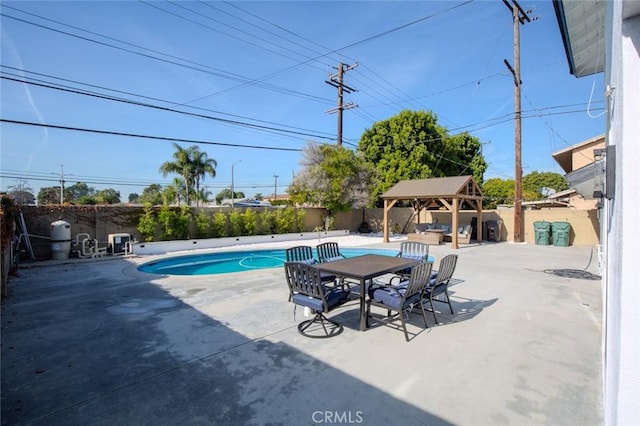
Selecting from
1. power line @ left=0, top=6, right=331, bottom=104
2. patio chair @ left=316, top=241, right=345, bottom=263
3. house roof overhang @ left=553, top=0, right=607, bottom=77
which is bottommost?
patio chair @ left=316, top=241, right=345, bottom=263

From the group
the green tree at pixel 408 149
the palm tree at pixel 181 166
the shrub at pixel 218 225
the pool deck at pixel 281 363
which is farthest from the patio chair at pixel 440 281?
the palm tree at pixel 181 166

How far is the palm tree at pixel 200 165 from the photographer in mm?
33062

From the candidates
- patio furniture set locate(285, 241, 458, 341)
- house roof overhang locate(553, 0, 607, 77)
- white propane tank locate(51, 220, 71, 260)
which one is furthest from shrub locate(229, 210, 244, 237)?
house roof overhang locate(553, 0, 607, 77)

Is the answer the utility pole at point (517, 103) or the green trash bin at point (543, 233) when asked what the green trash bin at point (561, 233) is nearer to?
the green trash bin at point (543, 233)

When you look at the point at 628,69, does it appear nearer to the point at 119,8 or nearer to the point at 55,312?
the point at 55,312

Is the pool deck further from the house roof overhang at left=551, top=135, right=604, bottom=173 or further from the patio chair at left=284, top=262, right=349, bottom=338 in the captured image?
the house roof overhang at left=551, top=135, right=604, bottom=173

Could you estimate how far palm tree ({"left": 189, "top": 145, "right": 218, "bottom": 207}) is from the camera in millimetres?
33062

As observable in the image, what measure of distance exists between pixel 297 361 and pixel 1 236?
6206 millimetres

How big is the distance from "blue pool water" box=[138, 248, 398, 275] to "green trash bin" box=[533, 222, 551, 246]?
723cm

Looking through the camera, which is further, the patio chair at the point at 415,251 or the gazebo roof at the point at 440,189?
the gazebo roof at the point at 440,189

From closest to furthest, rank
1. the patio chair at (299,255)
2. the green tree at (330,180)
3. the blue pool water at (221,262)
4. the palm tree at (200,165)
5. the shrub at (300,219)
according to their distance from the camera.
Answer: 1. the patio chair at (299,255)
2. the blue pool water at (221,262)
3. the green tree at (330,180)
4. the shrub at (300,219)
5. the palm tree at (200,165)

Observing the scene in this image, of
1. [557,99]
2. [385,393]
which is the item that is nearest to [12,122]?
[385,393]

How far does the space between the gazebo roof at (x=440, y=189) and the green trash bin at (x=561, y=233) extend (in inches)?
131

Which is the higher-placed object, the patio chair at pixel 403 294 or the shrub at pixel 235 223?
the shrub at pixel 235 223
